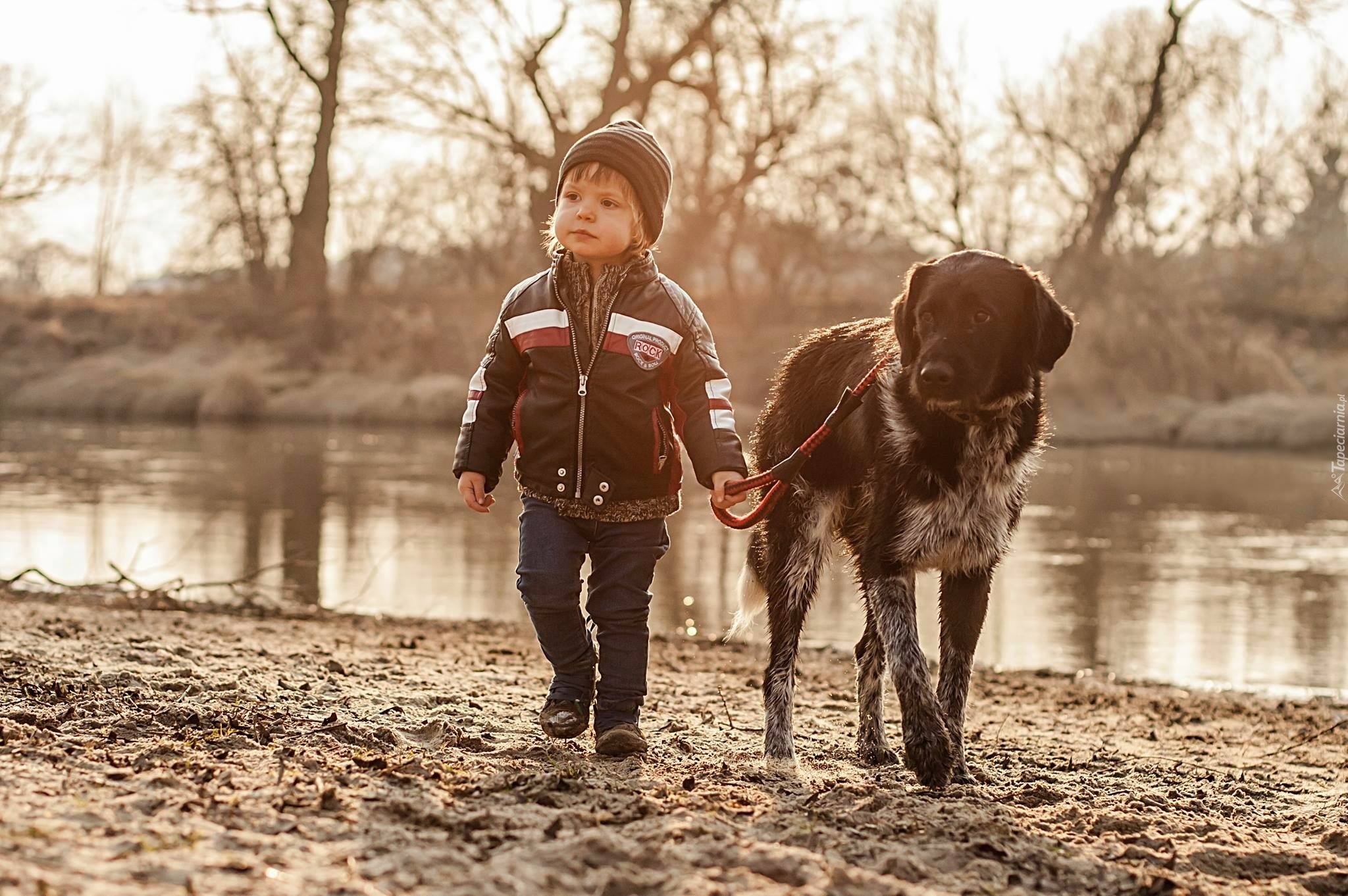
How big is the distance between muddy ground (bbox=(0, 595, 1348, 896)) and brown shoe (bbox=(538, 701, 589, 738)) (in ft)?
0.19

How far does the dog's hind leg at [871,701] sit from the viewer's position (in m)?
5.17

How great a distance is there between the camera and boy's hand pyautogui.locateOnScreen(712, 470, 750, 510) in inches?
190

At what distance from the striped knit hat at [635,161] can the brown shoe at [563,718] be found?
5.38 ft

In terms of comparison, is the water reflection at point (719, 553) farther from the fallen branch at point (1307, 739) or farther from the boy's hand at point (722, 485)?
the boy's hand at point (722, 485)

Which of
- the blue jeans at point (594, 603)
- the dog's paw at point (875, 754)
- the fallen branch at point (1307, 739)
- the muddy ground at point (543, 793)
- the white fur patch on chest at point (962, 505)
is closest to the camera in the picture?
the muddy ground at point (543, 793)

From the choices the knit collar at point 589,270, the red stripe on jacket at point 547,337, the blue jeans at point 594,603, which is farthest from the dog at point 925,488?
the red stripe on jacket at point 547,337

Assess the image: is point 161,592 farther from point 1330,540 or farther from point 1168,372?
point 1168,372

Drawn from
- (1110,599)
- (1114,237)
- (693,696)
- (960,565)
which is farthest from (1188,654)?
(1114,237)

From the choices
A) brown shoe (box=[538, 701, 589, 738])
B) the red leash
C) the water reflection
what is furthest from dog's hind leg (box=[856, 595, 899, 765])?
the water reflection

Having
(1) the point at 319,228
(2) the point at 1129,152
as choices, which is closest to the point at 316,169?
(1) the point at 319,228

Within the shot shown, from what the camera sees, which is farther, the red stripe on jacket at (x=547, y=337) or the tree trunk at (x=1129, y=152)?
the tree trunk at (x=1129, y=152)

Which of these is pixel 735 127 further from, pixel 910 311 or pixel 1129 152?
pixel 910 311

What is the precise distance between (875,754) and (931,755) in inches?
26.1

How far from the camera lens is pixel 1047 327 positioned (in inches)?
181
